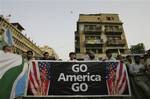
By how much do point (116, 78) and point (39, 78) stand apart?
2698mm

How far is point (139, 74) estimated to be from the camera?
34.1 ft

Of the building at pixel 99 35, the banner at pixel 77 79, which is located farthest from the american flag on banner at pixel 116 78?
the building at pixel 99 35

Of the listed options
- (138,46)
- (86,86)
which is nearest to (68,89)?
(86,86)

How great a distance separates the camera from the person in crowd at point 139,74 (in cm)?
1019

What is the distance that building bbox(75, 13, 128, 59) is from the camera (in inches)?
2753

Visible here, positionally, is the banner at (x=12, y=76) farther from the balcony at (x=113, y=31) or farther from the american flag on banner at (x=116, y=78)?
the balcony at (x=113, y=31)

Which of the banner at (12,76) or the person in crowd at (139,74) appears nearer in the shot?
the banner at (12,76)

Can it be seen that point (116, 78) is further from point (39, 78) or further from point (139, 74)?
point (39, 78)

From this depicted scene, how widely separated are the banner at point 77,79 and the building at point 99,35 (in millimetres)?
57944

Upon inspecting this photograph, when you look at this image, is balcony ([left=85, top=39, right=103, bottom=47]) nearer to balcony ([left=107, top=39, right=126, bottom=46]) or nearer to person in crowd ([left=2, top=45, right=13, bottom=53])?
balcony ([left=107, top=39, right=126, bottom=46])

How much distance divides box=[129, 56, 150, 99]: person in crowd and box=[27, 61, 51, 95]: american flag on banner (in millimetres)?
2918

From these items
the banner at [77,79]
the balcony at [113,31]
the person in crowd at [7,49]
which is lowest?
the banner at [77,79]

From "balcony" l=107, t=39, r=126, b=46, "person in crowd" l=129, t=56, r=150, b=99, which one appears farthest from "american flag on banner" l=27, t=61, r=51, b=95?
"balcony" l=107, t=39, r=126, b=46

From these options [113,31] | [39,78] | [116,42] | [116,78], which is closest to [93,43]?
[116,42]
